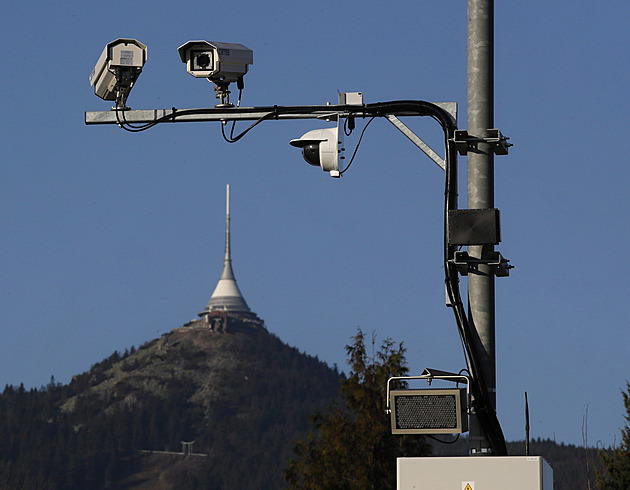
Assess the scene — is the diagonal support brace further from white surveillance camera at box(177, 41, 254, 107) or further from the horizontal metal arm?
white surveillance camera at box(177, 41, 254, 107)

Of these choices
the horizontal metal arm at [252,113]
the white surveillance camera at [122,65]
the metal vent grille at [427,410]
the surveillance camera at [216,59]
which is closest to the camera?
the metal vent grille at [427,410]

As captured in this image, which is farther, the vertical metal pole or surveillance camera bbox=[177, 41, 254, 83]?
surveillance camera bbox=[177, 41, 254, 83]

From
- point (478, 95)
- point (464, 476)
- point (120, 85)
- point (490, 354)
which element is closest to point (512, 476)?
point (464, 476)

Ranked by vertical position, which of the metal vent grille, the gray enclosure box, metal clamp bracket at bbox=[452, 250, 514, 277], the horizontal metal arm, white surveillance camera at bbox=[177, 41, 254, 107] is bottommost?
the metal vent grille

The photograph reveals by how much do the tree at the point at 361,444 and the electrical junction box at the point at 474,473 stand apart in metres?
35.3

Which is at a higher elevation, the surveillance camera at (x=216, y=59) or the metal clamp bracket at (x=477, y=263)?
the surveillance camera at (x=216, y=59)

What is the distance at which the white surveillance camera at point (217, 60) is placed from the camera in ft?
35.7

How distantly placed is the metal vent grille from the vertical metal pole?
0.50 metres

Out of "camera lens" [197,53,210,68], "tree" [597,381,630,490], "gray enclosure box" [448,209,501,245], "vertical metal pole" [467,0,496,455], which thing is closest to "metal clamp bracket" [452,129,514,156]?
"vertical metal pole" [467,0,496,455]

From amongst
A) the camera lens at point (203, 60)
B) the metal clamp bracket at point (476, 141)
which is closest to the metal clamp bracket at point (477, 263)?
the metal clamp bracket at point (476, 141)

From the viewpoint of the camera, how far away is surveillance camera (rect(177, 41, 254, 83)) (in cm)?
1084

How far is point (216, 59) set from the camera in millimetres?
10867

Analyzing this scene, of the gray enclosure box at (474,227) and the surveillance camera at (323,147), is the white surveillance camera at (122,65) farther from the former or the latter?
the gray enclosure box at (474,227)

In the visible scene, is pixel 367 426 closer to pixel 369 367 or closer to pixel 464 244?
pixel 369 367
